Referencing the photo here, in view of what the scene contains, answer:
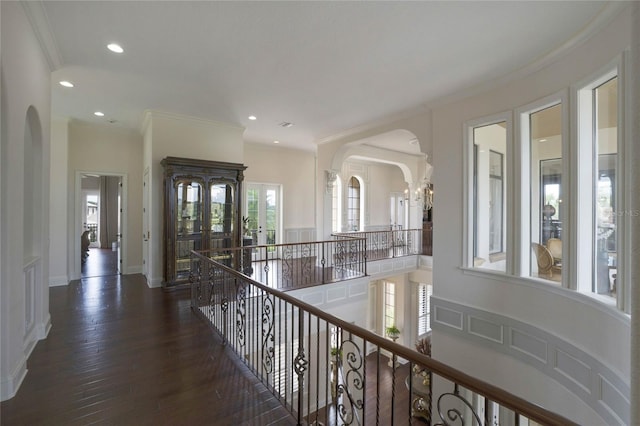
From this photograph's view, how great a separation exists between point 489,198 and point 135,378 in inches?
199

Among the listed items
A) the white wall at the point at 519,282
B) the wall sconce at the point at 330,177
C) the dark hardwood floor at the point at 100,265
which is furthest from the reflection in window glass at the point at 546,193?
the dark hardwood floor at the point at 100,265

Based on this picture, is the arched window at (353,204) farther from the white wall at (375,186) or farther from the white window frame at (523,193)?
the white window frame at (523,193)

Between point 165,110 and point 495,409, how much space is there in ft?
24.4

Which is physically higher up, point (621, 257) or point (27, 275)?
point (621, 257)

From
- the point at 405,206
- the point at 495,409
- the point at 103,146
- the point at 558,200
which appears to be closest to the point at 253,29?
the point at 558,200

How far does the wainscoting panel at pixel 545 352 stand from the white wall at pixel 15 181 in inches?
200

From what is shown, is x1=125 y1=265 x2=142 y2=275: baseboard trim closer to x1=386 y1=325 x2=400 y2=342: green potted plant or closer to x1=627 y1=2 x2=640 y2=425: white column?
x1=386 y1=325 x2=400 y2=342: green potted plant

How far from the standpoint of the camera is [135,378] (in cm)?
272

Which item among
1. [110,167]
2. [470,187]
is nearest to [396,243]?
[470,187]

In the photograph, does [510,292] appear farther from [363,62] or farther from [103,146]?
[103,146]

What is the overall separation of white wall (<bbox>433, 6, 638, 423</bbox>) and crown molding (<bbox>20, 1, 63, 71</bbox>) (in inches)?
200

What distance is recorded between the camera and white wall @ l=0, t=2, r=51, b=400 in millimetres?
2271

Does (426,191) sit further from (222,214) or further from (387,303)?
(222,214)

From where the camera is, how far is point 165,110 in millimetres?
5535
